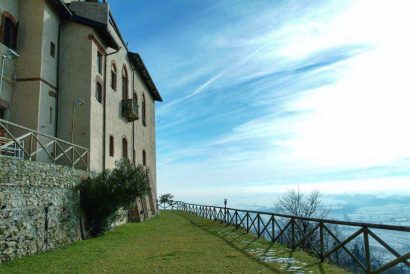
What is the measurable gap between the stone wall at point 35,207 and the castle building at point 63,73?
11.0 feet

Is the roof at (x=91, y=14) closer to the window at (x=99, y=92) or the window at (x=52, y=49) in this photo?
the window at (x=52, y=49)

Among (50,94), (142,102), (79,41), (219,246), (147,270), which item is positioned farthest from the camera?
(142,102)

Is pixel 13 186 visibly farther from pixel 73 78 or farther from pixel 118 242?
pixel 73 78

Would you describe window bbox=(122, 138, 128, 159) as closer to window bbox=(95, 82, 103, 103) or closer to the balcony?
the balcony

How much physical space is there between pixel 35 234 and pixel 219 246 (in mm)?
5334

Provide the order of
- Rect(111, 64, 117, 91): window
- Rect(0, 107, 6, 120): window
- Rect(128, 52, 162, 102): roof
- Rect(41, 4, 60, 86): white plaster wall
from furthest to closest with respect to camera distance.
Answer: Rect(128, 52, 162, 102): roof → Rect(111, 64, 117, 91): window → Rect(41, 4, 60, 86): white plaster wall → Rect(0, 107, 6, 120): window

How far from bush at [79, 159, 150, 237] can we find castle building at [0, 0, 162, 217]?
6.48ft

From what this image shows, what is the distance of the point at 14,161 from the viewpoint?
352 inches

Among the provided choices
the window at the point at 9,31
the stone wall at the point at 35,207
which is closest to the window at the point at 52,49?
the window at the point at 9,31

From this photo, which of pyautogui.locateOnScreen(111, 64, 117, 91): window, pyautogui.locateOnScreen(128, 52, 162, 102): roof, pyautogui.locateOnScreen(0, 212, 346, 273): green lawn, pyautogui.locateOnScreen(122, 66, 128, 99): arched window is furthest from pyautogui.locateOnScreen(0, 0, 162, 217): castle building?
pyautogui.locateOnScreen(0, 212, 346, 273): green lawn

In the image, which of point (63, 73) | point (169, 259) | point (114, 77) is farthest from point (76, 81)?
point (169, 259)

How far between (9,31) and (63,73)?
8.82ft

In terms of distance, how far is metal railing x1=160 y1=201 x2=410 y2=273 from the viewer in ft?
22.3

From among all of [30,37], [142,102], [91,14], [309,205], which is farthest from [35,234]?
[309,205]
